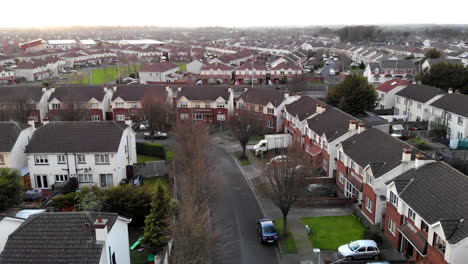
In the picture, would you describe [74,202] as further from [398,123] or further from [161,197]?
[398,123]

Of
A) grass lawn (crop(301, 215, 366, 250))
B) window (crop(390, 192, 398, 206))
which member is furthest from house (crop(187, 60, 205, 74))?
window (crop(390, 192, 398, 206))

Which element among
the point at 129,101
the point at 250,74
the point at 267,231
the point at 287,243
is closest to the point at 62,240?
the point at 267,231

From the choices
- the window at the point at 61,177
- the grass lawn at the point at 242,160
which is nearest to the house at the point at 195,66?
the grass lawn at the point at 242,160

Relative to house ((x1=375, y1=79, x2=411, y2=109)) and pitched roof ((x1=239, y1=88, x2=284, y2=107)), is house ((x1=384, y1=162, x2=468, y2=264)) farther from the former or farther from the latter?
house ((x1=375, y1=79, x2=411, y2=109))

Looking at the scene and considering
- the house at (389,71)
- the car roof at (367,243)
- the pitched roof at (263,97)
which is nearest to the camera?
the car roof at (367,243)

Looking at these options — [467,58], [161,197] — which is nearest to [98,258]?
[161,197]

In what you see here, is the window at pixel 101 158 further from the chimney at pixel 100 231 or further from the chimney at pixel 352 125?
the chimney at pixel 352 125
